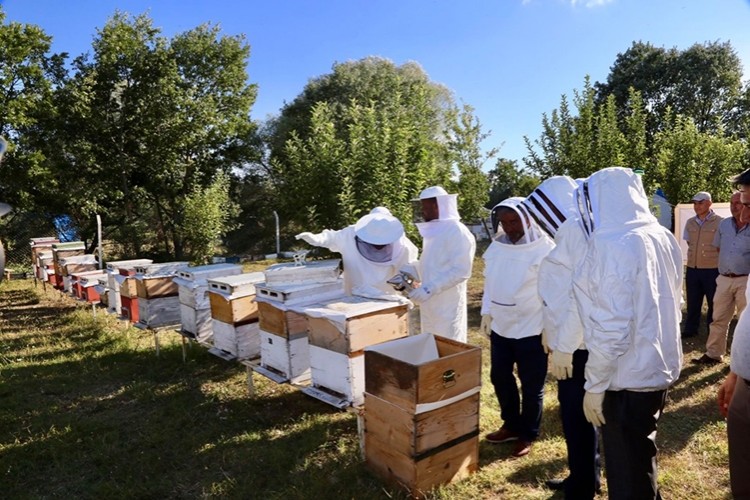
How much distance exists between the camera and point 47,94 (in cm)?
1614

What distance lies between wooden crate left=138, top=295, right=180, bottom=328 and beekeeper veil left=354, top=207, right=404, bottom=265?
2932mm

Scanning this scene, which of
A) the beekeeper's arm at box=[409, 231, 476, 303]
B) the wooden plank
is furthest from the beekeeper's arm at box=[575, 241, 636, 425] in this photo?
the beekeeper's arm at box=[409, 231, 476, 303]

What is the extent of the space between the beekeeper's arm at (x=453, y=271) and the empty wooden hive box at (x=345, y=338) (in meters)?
0.31

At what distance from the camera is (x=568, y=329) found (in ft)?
8.75

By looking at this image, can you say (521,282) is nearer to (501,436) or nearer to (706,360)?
(501,436)

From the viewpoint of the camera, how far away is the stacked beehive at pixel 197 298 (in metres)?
5.47

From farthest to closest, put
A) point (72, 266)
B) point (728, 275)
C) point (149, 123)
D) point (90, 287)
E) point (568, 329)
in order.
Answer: point (149, 123) → point (72, 266) → point (90, 287) → point (728, 275) → point (568, 329)

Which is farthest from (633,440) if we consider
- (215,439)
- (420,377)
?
(215,439)

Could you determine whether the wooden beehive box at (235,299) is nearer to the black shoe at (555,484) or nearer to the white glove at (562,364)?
the white glove at (562,364)

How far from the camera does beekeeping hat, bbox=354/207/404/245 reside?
4.52 metres

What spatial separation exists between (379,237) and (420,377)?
1884 mm

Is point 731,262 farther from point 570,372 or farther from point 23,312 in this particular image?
point 23,312

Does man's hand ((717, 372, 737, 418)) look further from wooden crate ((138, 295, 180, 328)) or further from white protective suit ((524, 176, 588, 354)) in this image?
wooden crate ((138, 295, 180, 328))

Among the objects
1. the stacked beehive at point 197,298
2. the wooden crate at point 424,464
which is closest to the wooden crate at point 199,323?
the stacked beehive at point 197,298
